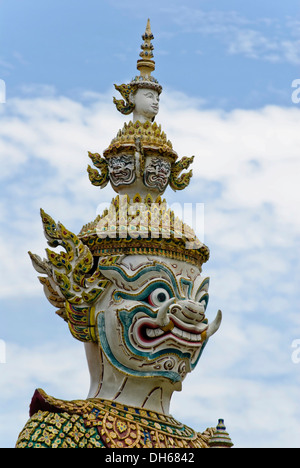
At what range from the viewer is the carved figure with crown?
16.2 metres

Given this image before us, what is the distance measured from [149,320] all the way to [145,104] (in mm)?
2914

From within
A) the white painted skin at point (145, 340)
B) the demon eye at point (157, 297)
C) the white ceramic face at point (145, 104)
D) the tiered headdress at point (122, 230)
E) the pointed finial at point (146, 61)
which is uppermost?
the pointed finial at point (146, 61)

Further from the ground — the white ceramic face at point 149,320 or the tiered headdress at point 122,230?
the tiered headdress at point 122,230

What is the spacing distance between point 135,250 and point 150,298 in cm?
61

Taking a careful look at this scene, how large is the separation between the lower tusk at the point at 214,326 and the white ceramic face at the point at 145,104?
268 centimetres

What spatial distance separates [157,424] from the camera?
54.2 feet

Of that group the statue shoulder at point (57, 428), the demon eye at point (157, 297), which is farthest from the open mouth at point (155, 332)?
Result: the statue shoulder at point (57, 428)

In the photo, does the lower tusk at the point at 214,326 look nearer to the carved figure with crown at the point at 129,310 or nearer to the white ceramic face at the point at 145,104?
the carved figure with crown at the point at 129,310

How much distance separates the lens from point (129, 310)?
53.6ft

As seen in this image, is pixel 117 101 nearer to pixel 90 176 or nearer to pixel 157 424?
pixel 90 176

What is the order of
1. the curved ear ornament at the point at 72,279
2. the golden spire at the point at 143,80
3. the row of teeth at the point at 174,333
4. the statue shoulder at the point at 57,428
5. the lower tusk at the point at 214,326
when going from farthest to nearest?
the golden spire at the point at 143,80 < the lower tusk at the point at 214,326 < the curved ear ornament at the point at 72,279 < the row of teeth at the point at 174,333 < the statue shoulder at the point at 57,428

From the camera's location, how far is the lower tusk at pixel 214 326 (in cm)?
1680

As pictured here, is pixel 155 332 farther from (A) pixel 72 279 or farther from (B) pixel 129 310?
(A) pixel 72 279

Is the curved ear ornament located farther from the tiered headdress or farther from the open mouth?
the open mouth
